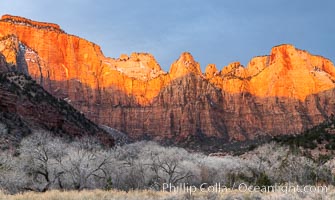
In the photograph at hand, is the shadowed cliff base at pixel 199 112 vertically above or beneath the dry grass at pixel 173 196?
above

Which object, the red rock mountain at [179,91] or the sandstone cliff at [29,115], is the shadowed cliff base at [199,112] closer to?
the red rock mountain at [179,91]

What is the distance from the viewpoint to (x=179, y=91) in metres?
137

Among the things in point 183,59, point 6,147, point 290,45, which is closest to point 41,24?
point 183,59

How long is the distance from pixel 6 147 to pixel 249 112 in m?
105

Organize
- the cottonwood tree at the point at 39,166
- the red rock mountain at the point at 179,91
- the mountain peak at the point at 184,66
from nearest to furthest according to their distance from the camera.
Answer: the cottonwood tree at the point at 39,166, the red rock mountain at the point at 179,91, the mountain peak at the point at 184,66

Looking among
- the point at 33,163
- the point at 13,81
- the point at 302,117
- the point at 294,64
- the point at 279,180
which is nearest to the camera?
the point at 33,163

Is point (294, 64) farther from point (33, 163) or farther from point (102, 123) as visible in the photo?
point (33, 163)

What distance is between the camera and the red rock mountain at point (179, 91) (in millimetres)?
129125

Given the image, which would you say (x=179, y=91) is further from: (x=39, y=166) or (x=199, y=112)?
(x=39, y=166)

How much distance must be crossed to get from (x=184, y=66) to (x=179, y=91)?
35.6 ft

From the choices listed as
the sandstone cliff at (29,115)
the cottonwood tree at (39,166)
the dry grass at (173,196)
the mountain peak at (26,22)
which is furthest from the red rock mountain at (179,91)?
the dry grass at (173,196)

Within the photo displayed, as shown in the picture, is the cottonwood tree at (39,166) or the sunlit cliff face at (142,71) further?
the sunlit cliff face at (142,71)

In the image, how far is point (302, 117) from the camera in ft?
427

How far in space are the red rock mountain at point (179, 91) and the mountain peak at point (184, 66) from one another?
0.34 m
